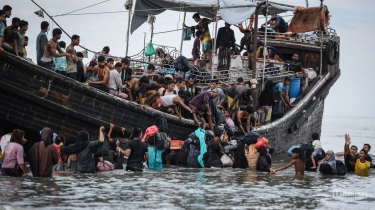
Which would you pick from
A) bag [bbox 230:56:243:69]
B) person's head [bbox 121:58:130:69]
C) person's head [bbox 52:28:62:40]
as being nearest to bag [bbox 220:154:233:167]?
person's head [bbox 121:58:130:69]

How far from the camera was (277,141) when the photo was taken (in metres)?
23.9

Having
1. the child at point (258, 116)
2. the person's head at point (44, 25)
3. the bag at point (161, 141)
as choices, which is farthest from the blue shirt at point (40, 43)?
the child at point (258, 116)

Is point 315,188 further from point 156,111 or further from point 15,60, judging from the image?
point 15,60

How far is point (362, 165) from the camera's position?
19688 millimetres

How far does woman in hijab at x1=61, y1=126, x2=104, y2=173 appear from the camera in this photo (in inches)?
646

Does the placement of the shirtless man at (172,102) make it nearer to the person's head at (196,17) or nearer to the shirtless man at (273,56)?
the person's head at (196,17)

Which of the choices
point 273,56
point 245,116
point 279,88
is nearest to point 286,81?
point 279,88

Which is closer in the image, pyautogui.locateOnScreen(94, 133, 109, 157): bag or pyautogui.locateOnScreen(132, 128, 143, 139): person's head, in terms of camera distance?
pyautogui.locateOnScreen(94, 133, 109, 157): bag

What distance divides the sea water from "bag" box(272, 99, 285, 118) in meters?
5.56

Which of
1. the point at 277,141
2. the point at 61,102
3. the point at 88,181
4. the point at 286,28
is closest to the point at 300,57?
the point at 286,28

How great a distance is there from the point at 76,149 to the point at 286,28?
13.1 metres

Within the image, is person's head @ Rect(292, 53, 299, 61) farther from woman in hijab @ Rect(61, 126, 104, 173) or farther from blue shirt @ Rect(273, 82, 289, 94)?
woman in hijab @ Rect(61, 126, 104, 173)

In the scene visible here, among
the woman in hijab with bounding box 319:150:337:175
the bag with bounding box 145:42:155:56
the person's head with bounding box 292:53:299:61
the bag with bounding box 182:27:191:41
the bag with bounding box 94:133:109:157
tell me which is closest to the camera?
the bag with bounding box 94:133:109:157

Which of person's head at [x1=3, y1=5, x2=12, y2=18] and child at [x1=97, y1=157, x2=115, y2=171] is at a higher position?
person's head at [x1=3, y1=5, x2=12, y2=18]
